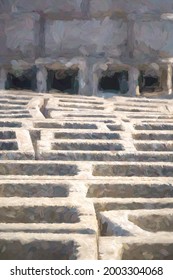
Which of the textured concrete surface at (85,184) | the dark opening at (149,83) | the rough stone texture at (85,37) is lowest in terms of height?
the dark opening at (149,83)

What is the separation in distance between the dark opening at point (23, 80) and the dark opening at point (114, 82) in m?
0.62

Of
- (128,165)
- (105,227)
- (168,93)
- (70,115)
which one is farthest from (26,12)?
(105,227)

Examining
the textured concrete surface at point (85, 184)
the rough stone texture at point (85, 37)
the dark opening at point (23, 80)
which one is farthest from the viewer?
the dark opening at point (23, 80)

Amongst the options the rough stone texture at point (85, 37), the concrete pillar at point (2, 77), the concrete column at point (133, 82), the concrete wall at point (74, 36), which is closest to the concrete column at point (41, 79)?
the rough stone texture at point (85, 37)

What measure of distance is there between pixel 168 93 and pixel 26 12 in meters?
1.44

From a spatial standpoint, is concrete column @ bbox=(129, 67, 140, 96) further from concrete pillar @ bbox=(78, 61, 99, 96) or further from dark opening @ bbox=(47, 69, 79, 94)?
dark opening @ bbox=(47, 69, 79, 94)

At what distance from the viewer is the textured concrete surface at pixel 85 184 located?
4.32ft

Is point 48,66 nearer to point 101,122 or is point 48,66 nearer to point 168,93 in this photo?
point 168,93

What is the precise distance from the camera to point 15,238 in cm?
131

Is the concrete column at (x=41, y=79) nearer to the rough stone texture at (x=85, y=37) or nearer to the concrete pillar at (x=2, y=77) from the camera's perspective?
the rough stone texture at (x=85, y=37)

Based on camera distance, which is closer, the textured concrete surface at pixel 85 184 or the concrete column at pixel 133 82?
the textured concrete surface at pixel 85 184

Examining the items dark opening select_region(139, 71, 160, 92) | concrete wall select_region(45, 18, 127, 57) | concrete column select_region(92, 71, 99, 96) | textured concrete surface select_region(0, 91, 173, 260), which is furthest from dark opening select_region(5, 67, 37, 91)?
textured concrete surface select_region(0, 91, 173, 260)

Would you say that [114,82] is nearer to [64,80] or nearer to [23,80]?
[64,80]
